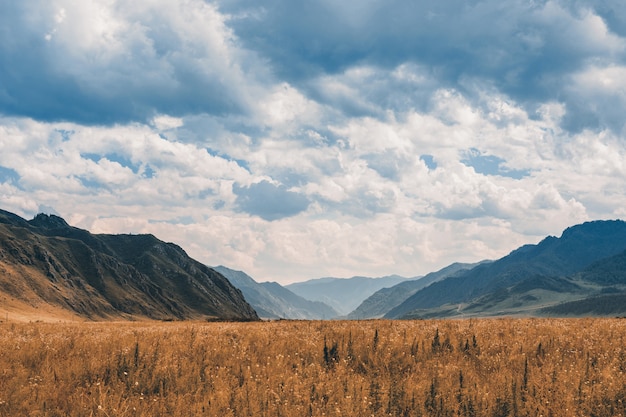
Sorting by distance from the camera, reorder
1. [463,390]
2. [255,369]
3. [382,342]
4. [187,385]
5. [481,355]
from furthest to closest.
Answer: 1. [382,342]
2. [481,355]
3. [255,369]
4. [187,385]
5. [463,390]

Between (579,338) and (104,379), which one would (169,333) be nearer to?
(104,379)

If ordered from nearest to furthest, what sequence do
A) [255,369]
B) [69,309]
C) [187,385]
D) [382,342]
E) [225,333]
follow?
[187,385] < [255,369] < [382,342] < [225,333] < [69,309]

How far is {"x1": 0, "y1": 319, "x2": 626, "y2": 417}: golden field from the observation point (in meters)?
8.85

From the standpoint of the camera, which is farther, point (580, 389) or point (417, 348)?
point (417, 348)

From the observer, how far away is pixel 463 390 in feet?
30.8

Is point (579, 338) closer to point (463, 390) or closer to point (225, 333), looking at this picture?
point (463, 390)

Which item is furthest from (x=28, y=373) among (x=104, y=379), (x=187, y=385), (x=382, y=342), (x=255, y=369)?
(x=382, y=342)

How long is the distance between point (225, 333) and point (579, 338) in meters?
11.1

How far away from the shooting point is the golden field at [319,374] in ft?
29.0

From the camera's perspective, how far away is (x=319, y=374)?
10.7 m

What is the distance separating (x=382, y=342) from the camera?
13.4m

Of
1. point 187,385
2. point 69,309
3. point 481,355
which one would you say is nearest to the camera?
point 187,385

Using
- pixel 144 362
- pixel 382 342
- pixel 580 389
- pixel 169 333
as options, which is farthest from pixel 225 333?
pixel 580 389

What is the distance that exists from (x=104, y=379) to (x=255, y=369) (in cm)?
338
